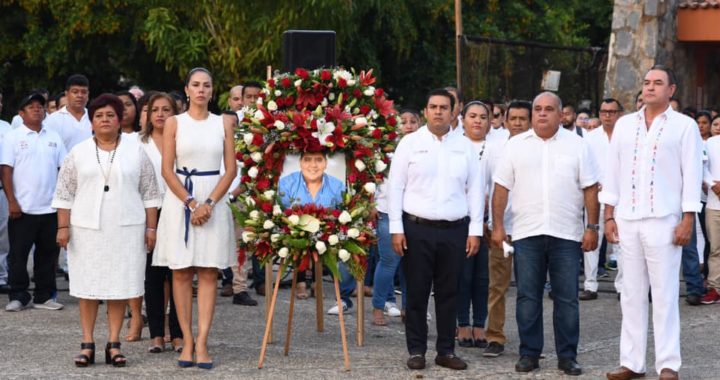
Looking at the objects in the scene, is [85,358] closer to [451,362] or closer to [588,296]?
[451,362]

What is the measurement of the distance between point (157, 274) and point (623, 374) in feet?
12.3

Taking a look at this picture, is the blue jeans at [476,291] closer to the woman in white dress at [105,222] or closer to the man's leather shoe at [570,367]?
the man's leather shoe at [570,367]

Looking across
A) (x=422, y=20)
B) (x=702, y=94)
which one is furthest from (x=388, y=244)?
(x=422, y=20)

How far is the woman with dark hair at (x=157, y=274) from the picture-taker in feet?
35.5

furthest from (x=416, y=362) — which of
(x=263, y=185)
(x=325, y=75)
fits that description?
(x=325, y=75)

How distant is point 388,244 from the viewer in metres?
12.3

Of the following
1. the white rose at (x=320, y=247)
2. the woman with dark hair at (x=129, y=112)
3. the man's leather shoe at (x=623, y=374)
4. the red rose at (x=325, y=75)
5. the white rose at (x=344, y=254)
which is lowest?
the man's leather shoe at (x=623, y=374)

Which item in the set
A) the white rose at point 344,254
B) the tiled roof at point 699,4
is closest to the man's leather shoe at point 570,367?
the white rose at point 344,254

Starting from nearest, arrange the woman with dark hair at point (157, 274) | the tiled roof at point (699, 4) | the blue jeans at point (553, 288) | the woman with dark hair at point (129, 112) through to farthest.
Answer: the blue jeans at point (553, 288) < the woman with dark hair at point (157, 274) < the woman with dark hair at point (129, 112) < the tiled roof at point (699, 4)

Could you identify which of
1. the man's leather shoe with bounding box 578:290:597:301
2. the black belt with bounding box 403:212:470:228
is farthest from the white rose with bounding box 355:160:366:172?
the man's leather shoe with bounding box 578:290:597:301

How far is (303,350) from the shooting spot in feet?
35.9

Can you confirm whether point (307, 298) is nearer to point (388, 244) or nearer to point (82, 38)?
point (388, 244)

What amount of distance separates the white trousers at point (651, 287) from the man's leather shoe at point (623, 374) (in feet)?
0.10

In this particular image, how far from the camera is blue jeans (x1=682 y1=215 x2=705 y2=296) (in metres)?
13.8
